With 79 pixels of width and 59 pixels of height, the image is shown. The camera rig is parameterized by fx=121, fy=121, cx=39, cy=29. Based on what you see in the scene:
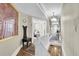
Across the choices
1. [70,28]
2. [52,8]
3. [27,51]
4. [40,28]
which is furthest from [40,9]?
[27,51]

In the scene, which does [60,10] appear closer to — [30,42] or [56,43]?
[56,43]

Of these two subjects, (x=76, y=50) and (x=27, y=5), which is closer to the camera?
(x=76, y=50)

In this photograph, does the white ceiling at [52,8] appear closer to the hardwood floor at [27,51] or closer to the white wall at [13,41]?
the white wall at [13,41]

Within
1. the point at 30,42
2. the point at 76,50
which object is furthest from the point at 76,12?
the point at 30,42

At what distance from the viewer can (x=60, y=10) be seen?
177 cm

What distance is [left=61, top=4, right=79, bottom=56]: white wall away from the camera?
5.24ft

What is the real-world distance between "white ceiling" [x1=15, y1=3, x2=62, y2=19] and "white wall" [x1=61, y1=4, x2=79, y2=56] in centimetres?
11

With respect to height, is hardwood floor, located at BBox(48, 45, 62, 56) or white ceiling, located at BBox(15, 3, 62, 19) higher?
white ceiling, located at BBox(15, 3, 62, 19)

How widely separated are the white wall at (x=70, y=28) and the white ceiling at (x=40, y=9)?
0.38ft

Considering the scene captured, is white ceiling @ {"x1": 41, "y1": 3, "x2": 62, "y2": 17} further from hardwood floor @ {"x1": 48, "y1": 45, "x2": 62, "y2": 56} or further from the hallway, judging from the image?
hardwood floor @ {"x1": 48, "y1": 45, "x2": 62, "y2": 56}

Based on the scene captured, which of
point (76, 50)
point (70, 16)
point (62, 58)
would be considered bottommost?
point (62, 58)

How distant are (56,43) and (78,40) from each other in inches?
13.7

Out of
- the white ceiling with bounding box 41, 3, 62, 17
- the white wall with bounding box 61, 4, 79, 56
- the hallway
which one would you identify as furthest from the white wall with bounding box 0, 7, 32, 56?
the white wall with bounding box 61, 4, 79, 56

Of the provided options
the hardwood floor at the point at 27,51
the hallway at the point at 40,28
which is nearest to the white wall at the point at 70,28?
the hallway at the point at 40,28
